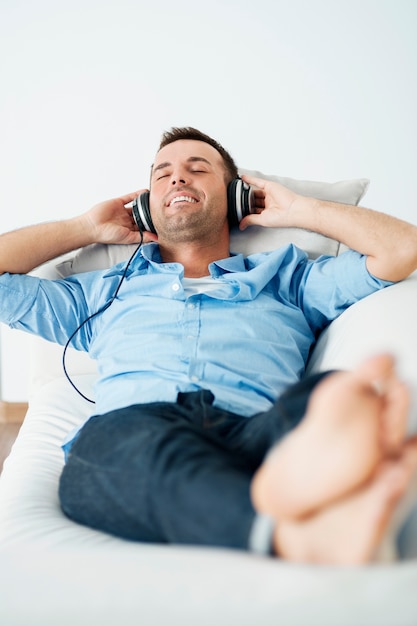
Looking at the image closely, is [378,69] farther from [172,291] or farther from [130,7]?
[172,291]

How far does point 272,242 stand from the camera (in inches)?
→ 66.9

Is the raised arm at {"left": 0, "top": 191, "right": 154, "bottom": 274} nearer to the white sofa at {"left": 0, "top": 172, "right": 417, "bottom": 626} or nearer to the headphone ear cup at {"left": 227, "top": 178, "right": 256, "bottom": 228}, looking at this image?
the headphone ear cup at {"left": 227, "top": 178, "right": 256, "bottom": 228}

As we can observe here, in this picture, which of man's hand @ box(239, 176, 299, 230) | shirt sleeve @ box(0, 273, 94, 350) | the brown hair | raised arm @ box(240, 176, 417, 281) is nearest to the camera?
raised arm @ box(240, 176, 417, 281)

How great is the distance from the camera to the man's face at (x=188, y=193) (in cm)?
158

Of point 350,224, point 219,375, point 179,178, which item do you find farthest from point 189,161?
point 219,375

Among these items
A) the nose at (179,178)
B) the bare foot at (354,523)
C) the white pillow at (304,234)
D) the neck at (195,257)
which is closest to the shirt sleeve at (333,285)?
the white pillow at (304,234)

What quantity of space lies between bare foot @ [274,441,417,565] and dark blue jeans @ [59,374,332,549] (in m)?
0.07

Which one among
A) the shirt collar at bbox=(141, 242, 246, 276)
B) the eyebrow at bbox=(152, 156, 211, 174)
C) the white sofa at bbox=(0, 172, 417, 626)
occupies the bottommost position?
the white sofa at bbox=(0, 172, 417, 626)

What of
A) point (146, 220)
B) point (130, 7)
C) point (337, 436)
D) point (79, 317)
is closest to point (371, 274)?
point (146, 220)

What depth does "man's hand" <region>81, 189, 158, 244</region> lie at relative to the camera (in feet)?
5.53

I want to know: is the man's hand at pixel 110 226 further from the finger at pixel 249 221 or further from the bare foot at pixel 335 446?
the bare foot at pixel 335 446

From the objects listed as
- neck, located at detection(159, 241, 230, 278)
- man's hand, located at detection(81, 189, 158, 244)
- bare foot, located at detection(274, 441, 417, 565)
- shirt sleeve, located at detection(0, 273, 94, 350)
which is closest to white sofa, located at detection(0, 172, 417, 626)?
bare foot, located at detection(274, 441, 417, 565)

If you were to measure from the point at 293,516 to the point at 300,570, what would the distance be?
0.05 m

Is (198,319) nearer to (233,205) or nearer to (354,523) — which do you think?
(233,205)
